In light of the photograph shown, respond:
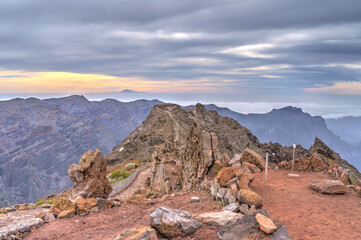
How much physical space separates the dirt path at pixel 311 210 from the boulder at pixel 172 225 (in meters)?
3.19

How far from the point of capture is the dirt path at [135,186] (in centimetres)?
2494

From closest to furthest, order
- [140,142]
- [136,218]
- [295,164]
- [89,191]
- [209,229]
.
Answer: [209,229]
[136,218]
[89,191]
[295,164]
[140,142]

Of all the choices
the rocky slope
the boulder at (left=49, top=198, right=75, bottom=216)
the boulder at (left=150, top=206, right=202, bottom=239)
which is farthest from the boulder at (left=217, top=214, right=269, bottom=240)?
the rocky slope

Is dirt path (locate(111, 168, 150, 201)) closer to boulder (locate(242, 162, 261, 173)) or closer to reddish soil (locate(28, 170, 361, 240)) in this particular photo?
reddish soil (locate(28, 170, 361, 240))

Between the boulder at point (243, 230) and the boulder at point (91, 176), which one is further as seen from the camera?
the boulder at point (91, 176)

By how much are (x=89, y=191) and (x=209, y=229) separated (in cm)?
1236

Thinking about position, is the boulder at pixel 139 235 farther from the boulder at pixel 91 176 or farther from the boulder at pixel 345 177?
the boulder at pixel 345 177

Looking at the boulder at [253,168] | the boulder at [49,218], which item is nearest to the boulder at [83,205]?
the boulder at [49,218]

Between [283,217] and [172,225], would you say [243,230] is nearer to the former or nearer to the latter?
[172,225]

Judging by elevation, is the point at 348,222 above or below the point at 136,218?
above

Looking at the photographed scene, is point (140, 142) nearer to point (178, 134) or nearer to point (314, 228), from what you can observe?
point (178, 134)

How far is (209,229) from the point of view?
9.13 m

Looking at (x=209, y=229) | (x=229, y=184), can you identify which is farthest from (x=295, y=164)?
(x=209, y=229)

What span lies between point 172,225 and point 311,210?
6298 millimetres
